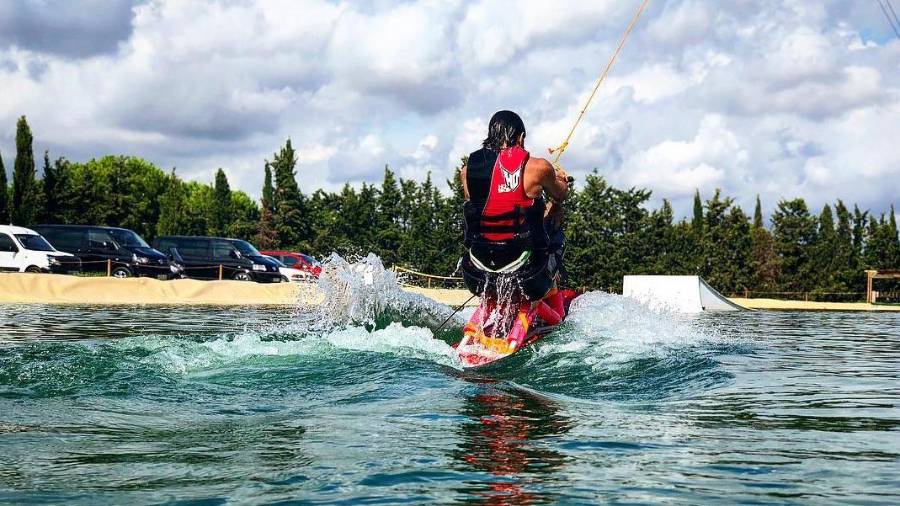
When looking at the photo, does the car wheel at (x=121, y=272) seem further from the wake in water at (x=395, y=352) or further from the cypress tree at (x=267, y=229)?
the wake in water at (x=395, y=352)

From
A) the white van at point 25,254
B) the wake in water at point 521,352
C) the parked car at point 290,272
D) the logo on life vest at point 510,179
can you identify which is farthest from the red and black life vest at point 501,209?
the parked car at point 290,272

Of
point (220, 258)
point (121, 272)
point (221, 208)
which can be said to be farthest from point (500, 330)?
point (221, 208)

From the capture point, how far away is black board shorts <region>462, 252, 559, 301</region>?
766 cm

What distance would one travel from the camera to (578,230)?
1633 inches

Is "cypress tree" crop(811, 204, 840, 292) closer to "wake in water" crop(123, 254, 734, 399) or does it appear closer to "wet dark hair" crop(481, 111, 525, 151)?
"wake in water" crop(123, 254, 734, 399)

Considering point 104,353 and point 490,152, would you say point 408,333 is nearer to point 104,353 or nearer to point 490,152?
point 490,152

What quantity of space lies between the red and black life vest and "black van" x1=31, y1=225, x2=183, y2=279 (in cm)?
2580

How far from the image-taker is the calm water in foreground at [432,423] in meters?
3.09

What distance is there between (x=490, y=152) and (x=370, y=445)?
4.18 metres

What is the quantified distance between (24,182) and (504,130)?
4220 centimetres

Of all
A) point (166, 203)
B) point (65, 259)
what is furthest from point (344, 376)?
point (166, 203)

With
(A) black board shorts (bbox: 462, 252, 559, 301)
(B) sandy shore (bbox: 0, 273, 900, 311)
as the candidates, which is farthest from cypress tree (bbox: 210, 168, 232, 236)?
(A) black board shorts (bbox: 462, 252, 559, 301)

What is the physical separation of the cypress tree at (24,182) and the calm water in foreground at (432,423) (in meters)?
39.5

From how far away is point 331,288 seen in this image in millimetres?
9641
